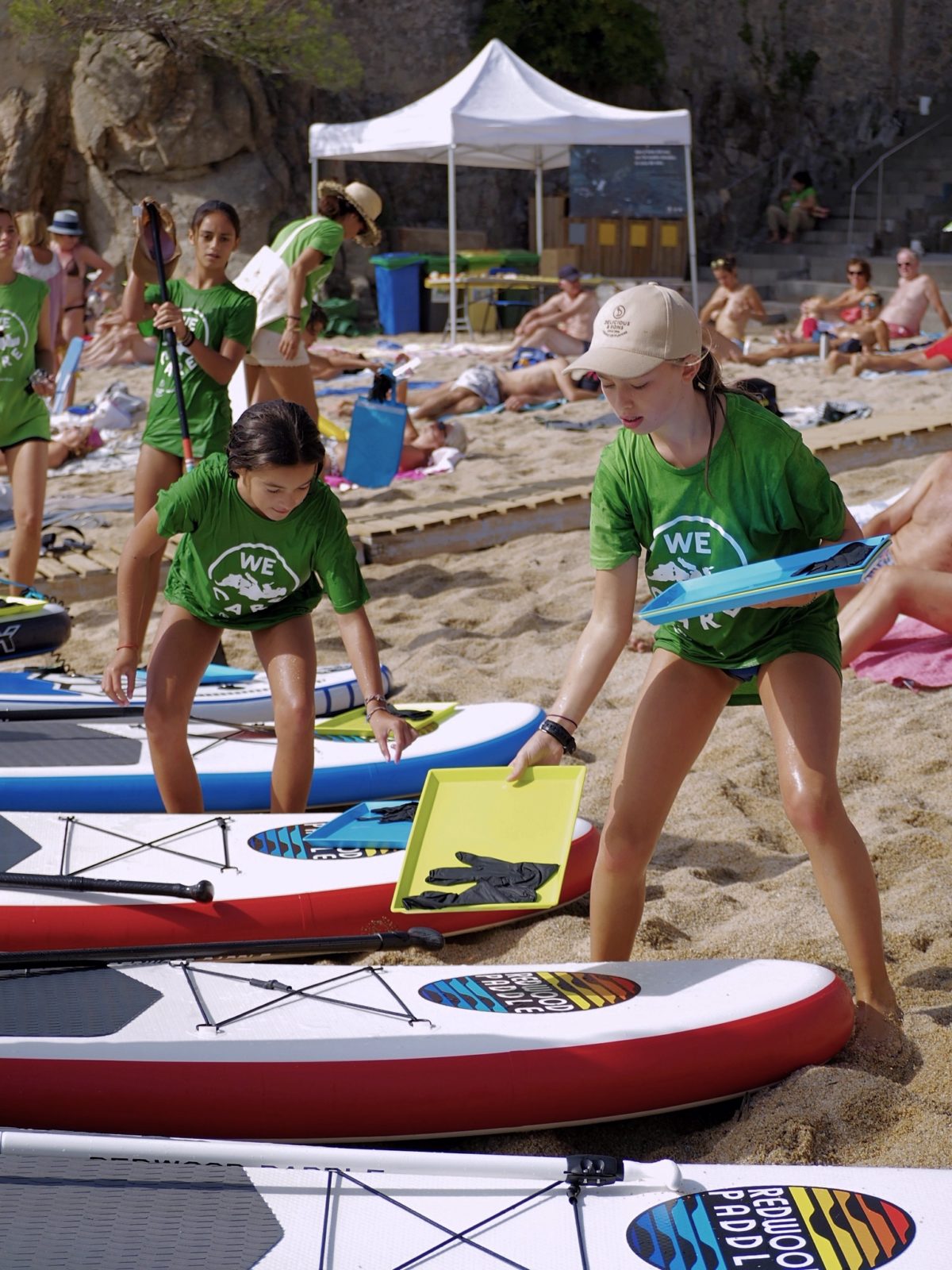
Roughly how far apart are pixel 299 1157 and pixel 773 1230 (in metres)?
0.80

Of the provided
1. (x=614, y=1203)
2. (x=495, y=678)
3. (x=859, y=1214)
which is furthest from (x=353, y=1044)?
(x=495, y=678)

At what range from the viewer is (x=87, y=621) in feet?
22.1

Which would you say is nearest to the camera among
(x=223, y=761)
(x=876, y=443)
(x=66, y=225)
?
(x=223, y=761)

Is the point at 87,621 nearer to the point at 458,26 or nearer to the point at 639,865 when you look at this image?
the point at 639,865

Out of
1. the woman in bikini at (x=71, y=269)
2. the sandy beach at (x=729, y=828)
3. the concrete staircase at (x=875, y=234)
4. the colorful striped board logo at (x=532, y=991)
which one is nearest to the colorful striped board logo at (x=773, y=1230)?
the sandy beach at (x=729, y=828)

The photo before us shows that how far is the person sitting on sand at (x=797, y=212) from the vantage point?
71.6 feet

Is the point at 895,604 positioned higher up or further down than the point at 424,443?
higher up

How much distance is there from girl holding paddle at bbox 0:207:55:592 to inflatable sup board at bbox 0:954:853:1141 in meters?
3.45

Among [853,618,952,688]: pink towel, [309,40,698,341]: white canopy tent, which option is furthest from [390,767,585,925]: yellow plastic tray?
[309,40,698,341]: white canopy tent

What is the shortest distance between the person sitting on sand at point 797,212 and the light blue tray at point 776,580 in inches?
814

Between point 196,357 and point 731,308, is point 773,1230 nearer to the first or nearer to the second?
point 196,357

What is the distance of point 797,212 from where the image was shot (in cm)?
2181

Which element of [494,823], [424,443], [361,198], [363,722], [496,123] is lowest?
[424,443]

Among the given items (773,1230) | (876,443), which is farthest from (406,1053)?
(876,443)
